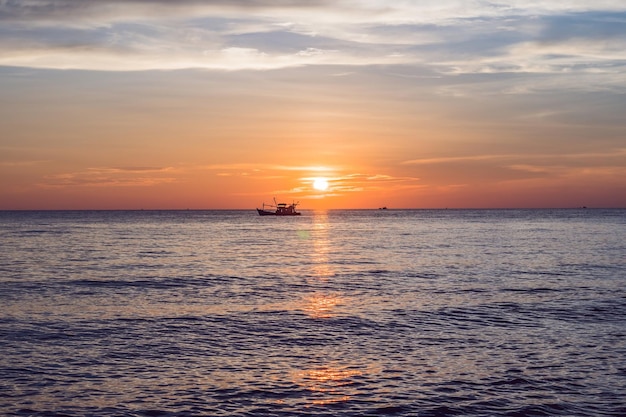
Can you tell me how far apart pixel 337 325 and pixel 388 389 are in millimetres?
10897

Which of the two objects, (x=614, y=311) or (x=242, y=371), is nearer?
(x=242, y=371)

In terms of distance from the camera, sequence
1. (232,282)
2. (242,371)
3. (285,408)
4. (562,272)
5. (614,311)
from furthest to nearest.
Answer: (562,272) → (232,282) → (614,311) → (242,371) → (285,408)

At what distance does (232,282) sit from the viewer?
161 feet

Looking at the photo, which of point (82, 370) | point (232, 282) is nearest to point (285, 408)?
point (82, 370)

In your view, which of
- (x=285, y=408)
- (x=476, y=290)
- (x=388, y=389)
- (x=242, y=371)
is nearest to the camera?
(x=285, y=408)

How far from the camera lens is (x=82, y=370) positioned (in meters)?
22.1

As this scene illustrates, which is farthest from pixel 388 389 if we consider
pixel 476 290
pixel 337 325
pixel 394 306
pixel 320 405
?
pixel 476 290

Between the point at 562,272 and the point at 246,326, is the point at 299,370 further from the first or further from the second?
the point at 562,272

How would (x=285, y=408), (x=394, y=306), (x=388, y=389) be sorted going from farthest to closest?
1. (x=394, y=306)
2. (x=388, y=389)
3. (x=285, y=408)

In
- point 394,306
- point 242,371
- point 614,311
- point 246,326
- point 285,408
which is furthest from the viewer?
point 394,306

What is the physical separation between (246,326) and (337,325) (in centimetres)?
454

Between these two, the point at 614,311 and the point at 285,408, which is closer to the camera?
the point at 285,408

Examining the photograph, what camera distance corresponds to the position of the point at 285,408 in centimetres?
1830

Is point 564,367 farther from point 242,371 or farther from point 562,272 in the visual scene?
point 562,272
